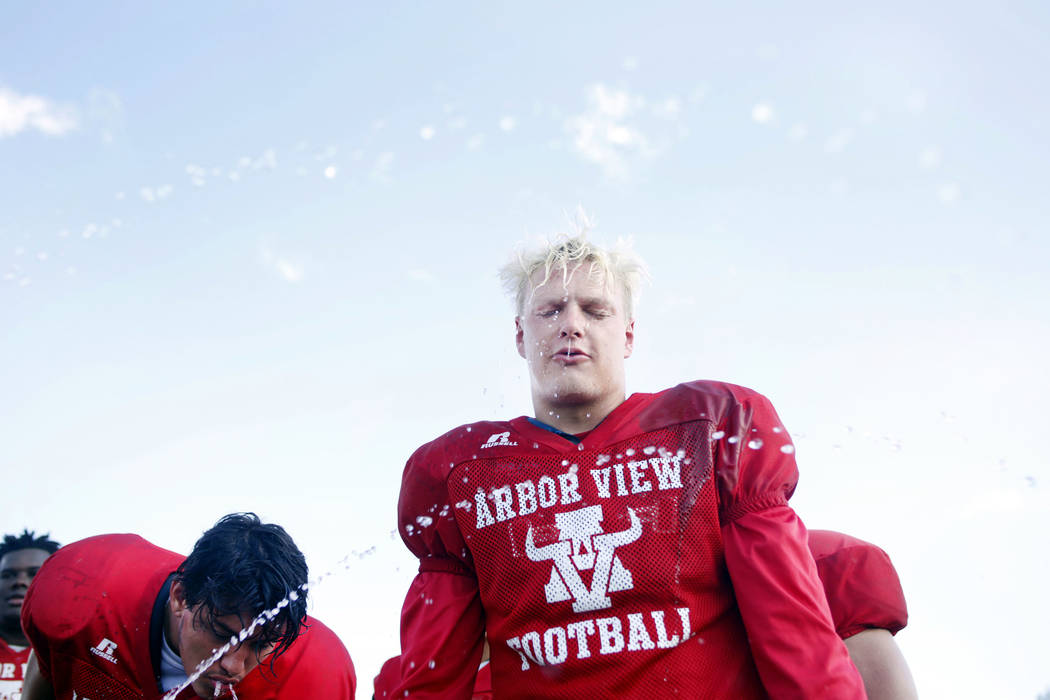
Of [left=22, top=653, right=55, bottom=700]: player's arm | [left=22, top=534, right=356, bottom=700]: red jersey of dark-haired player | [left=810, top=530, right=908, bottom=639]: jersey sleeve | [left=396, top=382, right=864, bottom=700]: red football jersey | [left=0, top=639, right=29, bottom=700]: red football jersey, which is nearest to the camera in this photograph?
[left=396, top=382, right=864, bottom=700]: red football jersey

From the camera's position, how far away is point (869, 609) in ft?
9.88

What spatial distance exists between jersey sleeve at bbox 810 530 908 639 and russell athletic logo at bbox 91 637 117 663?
2742mm

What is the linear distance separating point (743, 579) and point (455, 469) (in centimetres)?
93

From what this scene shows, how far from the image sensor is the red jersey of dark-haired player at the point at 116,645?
3.55 metres

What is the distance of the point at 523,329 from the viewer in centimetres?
317

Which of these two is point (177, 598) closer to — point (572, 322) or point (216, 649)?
point (216, 649)

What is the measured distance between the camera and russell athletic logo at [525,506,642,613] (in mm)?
2451

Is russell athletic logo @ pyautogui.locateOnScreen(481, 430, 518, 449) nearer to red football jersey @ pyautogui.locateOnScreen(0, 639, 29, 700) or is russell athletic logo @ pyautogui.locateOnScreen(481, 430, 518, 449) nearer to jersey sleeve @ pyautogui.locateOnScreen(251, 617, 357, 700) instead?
jersey sleeve @ pyautogui.locateOnScreen(251, 617, 357, 700)

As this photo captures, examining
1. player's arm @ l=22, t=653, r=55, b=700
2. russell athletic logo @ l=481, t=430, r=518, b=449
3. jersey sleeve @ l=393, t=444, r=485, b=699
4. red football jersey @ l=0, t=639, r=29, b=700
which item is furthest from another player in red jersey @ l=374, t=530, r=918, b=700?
red football jersey @ l=0, t=639, r=29, b=700

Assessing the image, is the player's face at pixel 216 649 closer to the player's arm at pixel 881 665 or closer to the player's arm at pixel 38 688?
the player's arm at pixel 38 688

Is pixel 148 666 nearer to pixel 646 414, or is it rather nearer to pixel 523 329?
pixel 523 329

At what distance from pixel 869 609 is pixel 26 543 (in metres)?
5.36

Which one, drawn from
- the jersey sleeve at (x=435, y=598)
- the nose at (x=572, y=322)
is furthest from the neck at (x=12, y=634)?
the nose at (x=572, y=322)

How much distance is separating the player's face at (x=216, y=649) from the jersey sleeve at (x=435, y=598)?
3.28 ft
